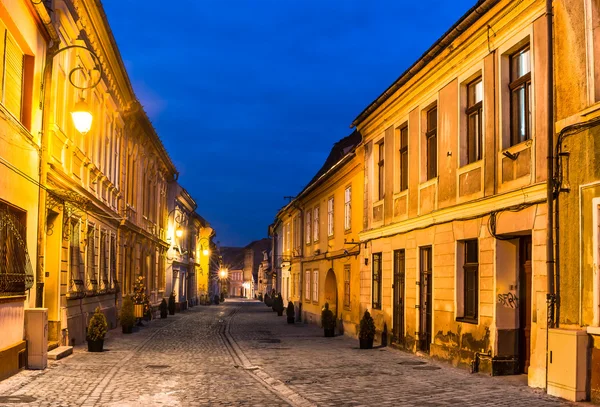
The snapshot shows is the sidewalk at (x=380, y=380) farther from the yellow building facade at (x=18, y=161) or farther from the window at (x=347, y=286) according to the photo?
the window at (x=347, y=286)

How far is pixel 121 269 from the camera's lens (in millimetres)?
26734

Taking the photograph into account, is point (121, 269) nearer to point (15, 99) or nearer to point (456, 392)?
point (15, 99)

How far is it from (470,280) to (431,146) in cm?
379

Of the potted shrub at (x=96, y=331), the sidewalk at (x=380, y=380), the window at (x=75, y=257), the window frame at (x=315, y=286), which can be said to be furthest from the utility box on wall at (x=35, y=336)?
the window frame at (x=315, y=286)

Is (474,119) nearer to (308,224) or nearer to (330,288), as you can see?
(330,288)

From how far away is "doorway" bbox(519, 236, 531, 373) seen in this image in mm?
12961

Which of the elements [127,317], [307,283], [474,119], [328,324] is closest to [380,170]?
[328,324]

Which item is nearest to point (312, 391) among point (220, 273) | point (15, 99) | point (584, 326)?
point (584, 326)

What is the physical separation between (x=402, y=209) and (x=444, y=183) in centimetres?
312

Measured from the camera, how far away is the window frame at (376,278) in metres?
21.2

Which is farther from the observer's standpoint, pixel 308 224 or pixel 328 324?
pixel 308 224

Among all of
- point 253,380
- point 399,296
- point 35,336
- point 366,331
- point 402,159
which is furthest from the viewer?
point 402,159

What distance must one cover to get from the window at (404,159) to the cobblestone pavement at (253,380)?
427 centimetres

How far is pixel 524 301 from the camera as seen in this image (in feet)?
43.1
